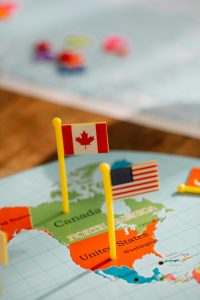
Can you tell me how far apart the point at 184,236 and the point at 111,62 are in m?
1.35

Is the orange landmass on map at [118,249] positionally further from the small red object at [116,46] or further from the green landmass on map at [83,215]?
the small red object at [116,46]

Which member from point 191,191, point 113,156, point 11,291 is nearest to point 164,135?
point 113,156

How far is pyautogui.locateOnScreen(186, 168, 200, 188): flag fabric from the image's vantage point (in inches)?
66.8

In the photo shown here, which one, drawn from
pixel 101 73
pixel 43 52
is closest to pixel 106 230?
pixel 101 73

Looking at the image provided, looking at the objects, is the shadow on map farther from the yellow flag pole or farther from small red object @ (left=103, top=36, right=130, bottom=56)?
small red object @ (left=103, top=36, right=130, bottom=56)

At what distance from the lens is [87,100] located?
8.03 ft

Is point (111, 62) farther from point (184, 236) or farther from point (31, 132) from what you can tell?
point (184, 236)

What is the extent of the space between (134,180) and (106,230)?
→ 0.18 metres

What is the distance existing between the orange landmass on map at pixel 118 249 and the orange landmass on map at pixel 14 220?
0.51ft

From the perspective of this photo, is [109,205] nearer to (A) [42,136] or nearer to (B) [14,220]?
(B) [14,220]

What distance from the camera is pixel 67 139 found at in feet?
4.90

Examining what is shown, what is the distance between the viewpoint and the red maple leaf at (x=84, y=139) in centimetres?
147

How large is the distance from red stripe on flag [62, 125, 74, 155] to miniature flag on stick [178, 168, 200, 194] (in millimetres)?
332

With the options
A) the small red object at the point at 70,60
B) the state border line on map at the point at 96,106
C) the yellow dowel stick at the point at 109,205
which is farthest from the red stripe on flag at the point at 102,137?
the small red object at the point at 70,60
